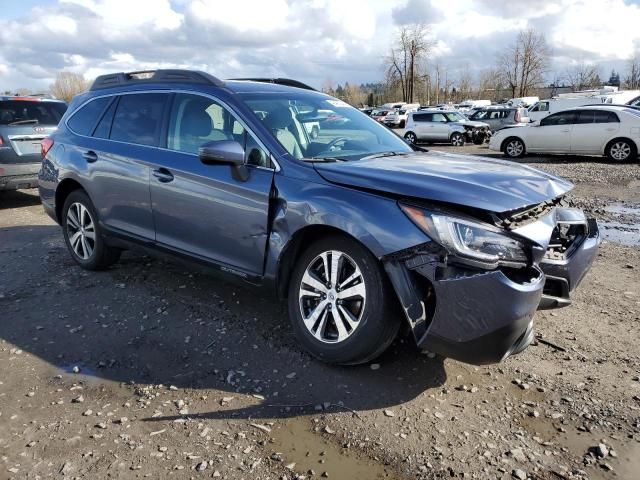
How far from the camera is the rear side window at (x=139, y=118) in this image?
15.1 feet

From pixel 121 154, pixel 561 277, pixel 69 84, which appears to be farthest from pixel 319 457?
pixel 69 84

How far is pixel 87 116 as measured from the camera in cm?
548

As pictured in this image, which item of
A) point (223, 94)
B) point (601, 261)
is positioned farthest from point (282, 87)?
point (601, 261)

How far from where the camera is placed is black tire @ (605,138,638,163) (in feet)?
49.7

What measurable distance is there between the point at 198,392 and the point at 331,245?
47.5 inches

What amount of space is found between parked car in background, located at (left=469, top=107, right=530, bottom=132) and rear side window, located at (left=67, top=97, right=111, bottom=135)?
22009 mm

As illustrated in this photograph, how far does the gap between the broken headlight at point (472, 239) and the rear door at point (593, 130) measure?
14.6m

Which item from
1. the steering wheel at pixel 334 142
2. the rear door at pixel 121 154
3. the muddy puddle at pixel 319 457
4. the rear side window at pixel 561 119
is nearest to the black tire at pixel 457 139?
the rear side window at pixel 561 119

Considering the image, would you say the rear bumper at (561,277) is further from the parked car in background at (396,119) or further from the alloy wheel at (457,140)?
the parked car in background at (396,119)

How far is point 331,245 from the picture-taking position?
11.2ft

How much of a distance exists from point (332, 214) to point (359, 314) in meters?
0.63

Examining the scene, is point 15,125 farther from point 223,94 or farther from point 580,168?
point 580,168

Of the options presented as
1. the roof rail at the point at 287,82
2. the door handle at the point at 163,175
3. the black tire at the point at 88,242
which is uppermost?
the roof rail at the point at 287,82

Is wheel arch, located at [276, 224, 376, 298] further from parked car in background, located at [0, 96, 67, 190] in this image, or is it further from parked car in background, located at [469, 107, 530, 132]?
parked car in background, located at [469, 107, 530, 132]
